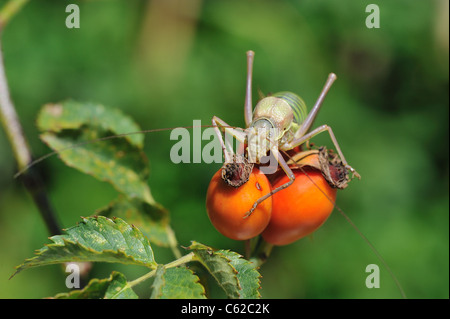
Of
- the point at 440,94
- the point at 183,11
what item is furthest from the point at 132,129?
the point at 440,94

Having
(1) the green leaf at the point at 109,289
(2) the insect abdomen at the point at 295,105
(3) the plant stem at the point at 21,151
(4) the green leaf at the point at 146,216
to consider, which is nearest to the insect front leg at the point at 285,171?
(2) the insect abdomen at the point at 295,105

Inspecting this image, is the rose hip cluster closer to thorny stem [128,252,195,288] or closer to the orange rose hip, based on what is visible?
the orange rose hip

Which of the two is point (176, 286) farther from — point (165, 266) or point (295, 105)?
point (295, 105)

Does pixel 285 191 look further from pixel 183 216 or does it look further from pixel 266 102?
pixel 183 216

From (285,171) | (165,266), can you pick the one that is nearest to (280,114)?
(285,171)

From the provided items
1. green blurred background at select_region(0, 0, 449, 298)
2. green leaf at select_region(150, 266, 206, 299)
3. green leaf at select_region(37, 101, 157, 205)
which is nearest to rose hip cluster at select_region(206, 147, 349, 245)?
green leaf at select_region(150, 266, 206, 299)
